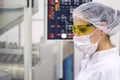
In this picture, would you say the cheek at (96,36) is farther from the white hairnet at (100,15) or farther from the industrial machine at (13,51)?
the industrial machine at (13,51)

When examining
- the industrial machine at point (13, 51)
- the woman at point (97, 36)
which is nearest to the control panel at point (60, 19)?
the industrial machine at point (13, 51)

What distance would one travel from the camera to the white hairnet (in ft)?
4.55

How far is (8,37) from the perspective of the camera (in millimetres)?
1843

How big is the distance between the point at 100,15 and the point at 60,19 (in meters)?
0.70

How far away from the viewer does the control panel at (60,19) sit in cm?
205

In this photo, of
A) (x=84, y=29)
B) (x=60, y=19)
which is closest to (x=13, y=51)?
(x=60, y=19)

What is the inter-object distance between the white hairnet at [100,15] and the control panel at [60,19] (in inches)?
25.0

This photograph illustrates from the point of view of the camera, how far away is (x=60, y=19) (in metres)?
2.06

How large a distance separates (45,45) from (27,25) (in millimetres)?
422

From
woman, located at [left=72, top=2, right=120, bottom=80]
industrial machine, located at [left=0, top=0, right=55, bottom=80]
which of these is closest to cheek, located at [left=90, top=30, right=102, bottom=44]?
woman, located at [left=72, top=2, right=120, bottom=80]

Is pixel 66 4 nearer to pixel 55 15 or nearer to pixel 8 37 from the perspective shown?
pixel 55 15

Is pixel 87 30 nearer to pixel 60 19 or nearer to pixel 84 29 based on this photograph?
pixel 84 29

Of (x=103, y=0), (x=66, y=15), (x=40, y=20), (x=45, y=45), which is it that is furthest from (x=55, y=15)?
(x=40, y=20)

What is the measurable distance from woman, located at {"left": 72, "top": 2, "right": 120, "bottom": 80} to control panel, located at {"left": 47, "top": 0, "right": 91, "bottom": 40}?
617mm
